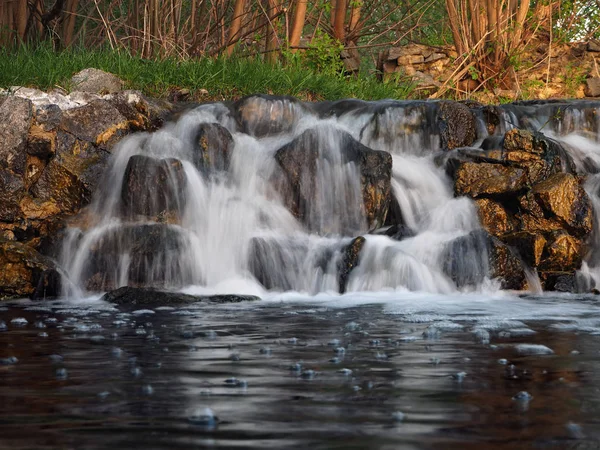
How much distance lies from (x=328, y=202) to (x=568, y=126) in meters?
3.24

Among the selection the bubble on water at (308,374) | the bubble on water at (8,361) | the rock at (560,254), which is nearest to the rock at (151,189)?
the rock at (560,254)

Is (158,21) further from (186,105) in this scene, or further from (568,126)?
(568,126)

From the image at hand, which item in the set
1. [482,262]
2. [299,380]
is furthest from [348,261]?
[299,380]

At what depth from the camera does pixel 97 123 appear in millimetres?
8922

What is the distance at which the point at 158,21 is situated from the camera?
500 inches

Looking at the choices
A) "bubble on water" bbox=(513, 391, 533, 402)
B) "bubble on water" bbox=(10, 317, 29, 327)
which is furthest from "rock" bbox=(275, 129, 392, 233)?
"bubble on water" bbox=(513, 391, 533, 402)

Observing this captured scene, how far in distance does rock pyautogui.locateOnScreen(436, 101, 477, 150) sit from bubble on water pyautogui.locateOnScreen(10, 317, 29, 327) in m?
5.35

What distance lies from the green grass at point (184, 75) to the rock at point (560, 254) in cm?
470

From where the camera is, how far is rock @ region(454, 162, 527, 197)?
847 cm

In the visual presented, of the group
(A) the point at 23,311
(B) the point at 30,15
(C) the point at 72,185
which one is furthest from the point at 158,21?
(A) the point at 23,311

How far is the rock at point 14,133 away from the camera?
26.6ft

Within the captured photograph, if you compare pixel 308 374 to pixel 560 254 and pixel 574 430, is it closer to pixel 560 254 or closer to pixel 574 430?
pixel 574 430

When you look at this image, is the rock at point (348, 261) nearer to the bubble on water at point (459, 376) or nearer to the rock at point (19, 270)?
the rock at point (19, 270)

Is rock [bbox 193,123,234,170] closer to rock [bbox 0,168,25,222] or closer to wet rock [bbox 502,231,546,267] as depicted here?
rock [bbox 0,168,25,222]
